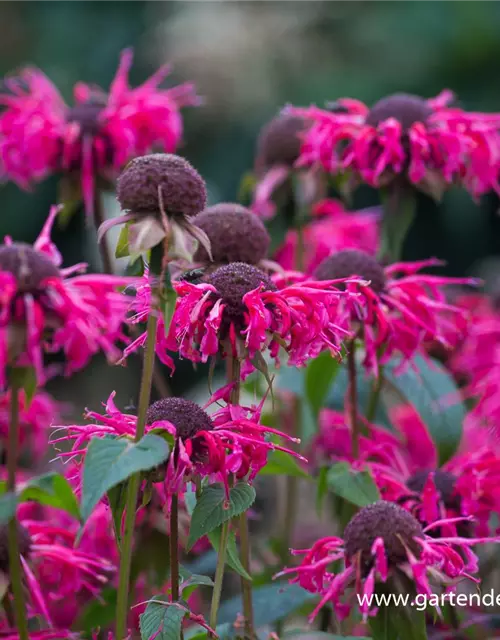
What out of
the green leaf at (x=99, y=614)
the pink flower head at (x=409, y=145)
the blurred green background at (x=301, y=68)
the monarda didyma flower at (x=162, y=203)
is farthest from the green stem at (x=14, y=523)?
the blurred green background at (x=301, y=68)

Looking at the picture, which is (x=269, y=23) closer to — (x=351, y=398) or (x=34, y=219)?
(x=34, y=219)

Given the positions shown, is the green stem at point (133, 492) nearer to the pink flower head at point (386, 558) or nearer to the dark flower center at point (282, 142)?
the pink flower head at point (386, 558)

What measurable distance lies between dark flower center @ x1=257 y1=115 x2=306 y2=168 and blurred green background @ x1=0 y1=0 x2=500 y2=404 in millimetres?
1508

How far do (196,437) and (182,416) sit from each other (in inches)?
0.6

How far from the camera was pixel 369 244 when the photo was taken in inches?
45.1

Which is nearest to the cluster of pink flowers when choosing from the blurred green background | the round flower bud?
the round flower bud

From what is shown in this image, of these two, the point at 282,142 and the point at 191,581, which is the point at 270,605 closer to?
the point at 191,581

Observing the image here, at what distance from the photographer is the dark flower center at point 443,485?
0.74 meters

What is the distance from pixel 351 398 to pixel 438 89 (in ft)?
7.48

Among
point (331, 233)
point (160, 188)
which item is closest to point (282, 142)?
point (331, 233)

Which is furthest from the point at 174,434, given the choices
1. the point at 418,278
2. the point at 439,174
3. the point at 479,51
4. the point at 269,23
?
the point at 479,51

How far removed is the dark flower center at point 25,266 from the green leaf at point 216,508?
0.48 feet

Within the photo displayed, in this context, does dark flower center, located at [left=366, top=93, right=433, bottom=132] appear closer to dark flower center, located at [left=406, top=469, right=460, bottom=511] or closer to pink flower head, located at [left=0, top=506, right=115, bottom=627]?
dark flower center, located at [left=406, top=469, right=460, bottom=511]

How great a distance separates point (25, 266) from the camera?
0.51m
